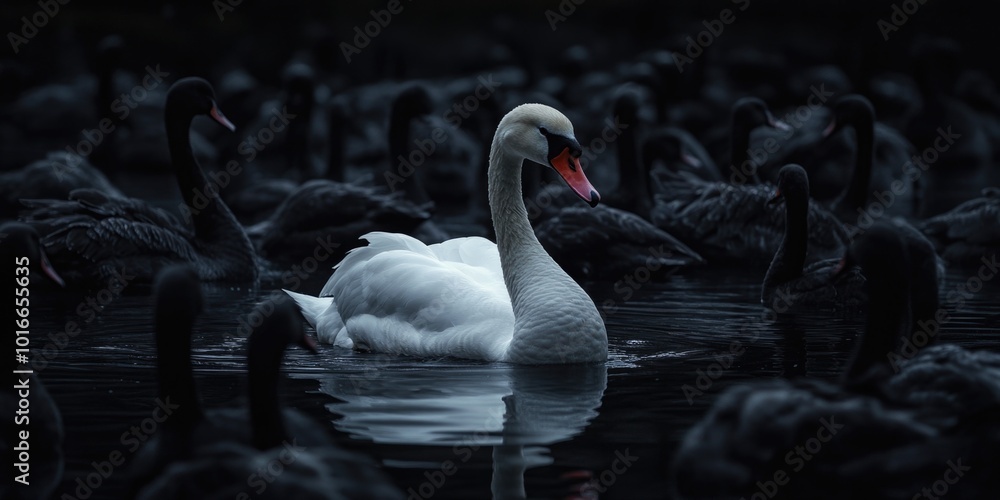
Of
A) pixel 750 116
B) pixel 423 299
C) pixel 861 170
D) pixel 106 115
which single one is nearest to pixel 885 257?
pixel 423 299

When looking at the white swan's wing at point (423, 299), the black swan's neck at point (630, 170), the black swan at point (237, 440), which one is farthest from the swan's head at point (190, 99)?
the black swan at point (237, 440)

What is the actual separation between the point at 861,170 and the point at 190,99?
6.13 metres

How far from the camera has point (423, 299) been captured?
8.77m

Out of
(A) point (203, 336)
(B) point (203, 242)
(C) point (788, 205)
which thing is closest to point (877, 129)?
(C) point (788, 205)

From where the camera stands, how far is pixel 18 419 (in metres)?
5.88

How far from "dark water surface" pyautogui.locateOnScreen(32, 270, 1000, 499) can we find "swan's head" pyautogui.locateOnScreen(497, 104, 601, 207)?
101cm

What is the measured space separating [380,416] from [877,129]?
13737 mm

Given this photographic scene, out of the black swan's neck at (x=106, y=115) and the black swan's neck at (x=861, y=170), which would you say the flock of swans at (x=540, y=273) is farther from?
the black swan's neck at (x=106, y=115)

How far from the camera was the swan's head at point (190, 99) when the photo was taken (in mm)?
12414

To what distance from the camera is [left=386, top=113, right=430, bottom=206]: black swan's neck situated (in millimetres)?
15336

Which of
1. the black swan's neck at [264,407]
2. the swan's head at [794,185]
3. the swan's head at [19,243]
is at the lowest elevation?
the black swan's neck at [264,407]

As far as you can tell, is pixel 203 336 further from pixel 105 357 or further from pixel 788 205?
pixel 788 205

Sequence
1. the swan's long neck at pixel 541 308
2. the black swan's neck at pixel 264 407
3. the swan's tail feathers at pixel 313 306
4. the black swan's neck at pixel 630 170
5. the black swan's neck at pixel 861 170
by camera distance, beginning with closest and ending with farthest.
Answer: the black swan's neck at pixel 264 407, the swan's long neck at pixel 541 308, the swan's tail feathers at pixel 313 306, the black swan's neck at pixel 861 170, the black swan's neck at pixel 630 170

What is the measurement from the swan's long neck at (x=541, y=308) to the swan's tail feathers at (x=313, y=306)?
4.88ft
